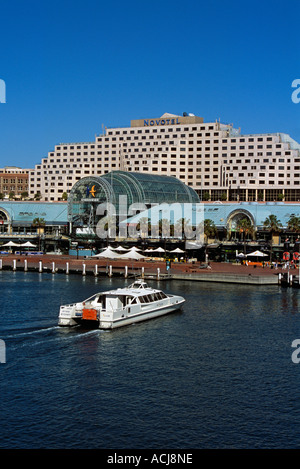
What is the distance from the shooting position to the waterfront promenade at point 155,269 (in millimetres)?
114562

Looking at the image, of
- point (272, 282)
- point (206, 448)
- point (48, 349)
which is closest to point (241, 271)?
point (272, 282)

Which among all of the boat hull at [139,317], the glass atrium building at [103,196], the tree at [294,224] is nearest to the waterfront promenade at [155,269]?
the tree at [294,224]

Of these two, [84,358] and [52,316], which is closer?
[84,358]

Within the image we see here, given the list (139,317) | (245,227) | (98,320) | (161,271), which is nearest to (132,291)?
(139,317)

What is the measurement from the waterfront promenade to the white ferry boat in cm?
3222

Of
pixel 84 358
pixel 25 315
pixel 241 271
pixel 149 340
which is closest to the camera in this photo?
pixel 84 358

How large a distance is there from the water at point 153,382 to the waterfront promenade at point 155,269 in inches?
1303

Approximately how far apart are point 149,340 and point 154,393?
55.6ft

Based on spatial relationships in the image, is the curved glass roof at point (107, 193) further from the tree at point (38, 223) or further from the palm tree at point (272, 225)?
the palm tree at point (272, 225)

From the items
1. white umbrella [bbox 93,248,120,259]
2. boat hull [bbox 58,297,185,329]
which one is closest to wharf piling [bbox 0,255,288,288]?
white umbrella [bbox 93,248,120,259]

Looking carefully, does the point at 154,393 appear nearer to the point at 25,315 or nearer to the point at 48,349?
the point at 48,349

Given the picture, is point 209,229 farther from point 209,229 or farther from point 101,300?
point 101,300

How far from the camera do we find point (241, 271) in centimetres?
12669
